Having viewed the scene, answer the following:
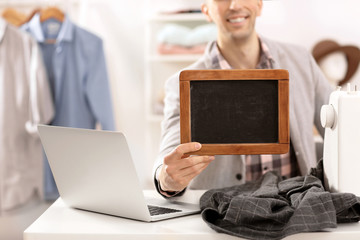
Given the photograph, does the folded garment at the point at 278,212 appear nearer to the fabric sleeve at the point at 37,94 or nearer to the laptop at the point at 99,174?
the laptop at the point at 99,174

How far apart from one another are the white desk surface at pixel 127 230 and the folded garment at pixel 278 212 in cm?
2

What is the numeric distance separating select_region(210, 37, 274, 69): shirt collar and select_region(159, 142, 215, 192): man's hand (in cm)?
61

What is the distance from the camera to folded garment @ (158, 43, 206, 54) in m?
2.98

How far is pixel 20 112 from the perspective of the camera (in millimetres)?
2930

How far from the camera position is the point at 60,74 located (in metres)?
3.05

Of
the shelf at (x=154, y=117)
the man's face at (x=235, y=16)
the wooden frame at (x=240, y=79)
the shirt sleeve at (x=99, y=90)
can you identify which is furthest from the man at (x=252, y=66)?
the shirt sleeve at (x=99, y=90)

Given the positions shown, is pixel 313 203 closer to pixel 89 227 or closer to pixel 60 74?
pixel 89 227

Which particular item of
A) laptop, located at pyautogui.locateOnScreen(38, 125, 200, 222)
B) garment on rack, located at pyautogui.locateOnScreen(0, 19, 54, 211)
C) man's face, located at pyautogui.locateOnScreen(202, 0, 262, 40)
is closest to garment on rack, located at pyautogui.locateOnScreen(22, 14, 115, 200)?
garment on rack, located at pyautogui.locateOnScreen(0, 19, 54, 211)

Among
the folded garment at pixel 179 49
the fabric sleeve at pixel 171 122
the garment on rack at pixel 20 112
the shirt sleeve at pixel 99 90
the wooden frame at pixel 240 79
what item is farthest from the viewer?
the shirt sleeve at pixel 99 90

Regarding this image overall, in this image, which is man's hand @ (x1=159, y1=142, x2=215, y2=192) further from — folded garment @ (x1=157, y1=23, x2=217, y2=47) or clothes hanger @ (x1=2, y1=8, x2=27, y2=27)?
clothes hanger @ (x1=2, y1=8, x2=27, y2=27)

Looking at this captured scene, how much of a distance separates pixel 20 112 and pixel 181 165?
1.96 m

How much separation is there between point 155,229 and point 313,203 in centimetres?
33

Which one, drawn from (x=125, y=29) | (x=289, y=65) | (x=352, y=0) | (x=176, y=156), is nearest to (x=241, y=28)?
(x=289, y=65)

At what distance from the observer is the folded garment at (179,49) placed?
9.79 ft
